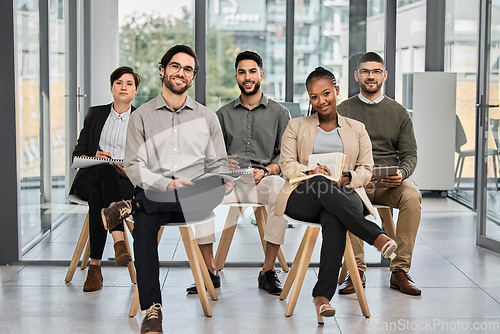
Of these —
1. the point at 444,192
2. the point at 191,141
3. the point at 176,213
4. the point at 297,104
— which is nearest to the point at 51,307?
the point at 176,213

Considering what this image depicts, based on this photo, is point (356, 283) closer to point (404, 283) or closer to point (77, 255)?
point (404, 283)

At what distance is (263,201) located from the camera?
14.9ft

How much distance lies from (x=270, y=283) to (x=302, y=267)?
448mm

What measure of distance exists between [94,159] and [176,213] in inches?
30.7

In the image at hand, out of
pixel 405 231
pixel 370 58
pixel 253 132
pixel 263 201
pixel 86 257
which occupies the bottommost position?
pixel 86 257

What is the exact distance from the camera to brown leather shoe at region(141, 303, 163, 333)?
11.4 ft

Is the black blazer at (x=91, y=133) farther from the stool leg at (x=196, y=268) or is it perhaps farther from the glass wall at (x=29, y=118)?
the stool leg at (x=196, y=268)

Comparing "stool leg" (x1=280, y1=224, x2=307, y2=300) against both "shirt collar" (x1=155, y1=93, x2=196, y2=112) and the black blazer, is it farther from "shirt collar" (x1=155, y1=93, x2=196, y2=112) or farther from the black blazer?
the black blazer

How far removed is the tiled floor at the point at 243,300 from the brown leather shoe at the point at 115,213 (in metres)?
0.50

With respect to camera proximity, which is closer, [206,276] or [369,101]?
[206,276]

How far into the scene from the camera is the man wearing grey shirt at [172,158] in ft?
12.3

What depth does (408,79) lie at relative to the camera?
27.0ft

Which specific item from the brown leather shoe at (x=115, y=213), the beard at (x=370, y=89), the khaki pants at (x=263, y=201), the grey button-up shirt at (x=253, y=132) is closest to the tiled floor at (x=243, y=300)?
the khaki pants at (x=263, y=201)

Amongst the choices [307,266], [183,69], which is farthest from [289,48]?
[307,266]
